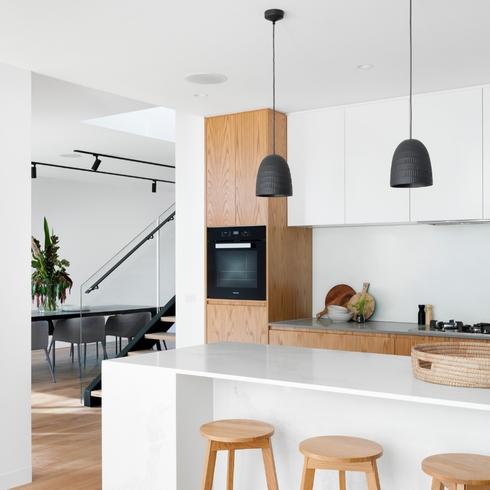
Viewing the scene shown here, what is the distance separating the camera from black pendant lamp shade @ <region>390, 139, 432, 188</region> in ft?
Result: 9.40

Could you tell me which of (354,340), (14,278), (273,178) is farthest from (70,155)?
(273,178)

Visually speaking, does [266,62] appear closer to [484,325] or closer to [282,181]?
[282,181]

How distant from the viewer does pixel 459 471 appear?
2.37m

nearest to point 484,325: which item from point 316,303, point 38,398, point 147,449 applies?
point 316,303

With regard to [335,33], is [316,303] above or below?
below

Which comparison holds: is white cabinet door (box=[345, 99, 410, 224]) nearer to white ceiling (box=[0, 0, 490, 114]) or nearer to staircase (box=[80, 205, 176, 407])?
white ceiling (box=[0, 0, 490, 114])

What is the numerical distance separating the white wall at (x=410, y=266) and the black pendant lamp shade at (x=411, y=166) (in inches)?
87.6

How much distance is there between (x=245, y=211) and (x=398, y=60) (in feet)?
5.92

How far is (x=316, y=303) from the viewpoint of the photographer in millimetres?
5695

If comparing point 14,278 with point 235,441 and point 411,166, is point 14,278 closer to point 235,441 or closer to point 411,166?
point 235,441

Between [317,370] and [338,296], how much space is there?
8.51 ft

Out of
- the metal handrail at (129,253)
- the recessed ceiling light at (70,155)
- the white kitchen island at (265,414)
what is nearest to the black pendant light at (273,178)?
the white kitchen island at (265,414)

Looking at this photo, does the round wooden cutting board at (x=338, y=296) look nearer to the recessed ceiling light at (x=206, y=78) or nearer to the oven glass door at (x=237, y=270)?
the oven glass door at (x=237, y=270)

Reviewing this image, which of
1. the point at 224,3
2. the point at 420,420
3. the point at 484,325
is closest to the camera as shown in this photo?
the point at 420,420
